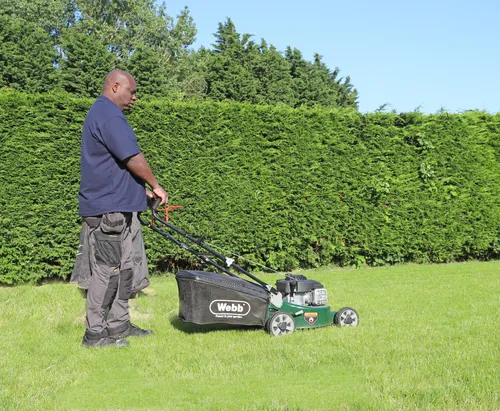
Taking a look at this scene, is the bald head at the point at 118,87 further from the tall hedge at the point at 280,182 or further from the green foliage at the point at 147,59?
the green foliage at the point at 147,59

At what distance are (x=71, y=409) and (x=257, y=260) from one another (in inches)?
233

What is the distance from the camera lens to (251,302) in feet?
15.9

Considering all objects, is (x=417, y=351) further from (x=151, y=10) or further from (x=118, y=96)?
(x=151, y=10)

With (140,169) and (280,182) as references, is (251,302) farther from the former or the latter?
(280,182)

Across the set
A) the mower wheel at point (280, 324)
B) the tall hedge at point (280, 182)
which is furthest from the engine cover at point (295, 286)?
the tall hedge at point (280, 182)

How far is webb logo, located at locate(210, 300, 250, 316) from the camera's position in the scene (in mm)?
4742

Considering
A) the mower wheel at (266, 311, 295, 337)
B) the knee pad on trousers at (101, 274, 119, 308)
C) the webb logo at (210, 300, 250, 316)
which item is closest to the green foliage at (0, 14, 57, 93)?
the knee pad on trousers at (101, 274, 119, 308)

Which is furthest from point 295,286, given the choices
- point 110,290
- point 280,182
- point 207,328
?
point 280,182

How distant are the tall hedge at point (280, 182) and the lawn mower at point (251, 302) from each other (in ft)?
10.8

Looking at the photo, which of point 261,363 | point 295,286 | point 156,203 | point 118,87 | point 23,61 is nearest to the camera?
point 261,363

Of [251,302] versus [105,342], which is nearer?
[105,342]

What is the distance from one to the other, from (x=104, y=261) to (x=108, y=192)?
22.3 inches

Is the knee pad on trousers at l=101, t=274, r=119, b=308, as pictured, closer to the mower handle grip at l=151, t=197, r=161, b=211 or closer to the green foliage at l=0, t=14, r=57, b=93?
the mower handle grip at l=151, t=197, r=161, b=211

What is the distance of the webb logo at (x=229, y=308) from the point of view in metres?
4.74
